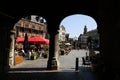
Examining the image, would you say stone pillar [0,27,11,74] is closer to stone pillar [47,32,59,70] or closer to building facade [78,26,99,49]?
stone pillar [47,32,59,70]

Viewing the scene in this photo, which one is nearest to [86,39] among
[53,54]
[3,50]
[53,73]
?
[53,54]

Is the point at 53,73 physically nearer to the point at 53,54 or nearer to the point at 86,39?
the point at 53,54

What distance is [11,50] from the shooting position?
24625 mm

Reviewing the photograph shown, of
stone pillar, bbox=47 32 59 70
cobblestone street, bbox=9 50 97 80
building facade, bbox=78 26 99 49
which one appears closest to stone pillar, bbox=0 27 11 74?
cobblestone street, bbox=9 50 97 80

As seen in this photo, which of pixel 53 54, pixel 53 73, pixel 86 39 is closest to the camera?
pixel 53 73

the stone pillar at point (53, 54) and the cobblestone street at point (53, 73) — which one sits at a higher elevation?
the stone pillar at point (53, 54)

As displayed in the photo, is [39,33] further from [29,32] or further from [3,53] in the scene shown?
[3,53]

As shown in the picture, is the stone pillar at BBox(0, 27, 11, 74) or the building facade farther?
the building facade

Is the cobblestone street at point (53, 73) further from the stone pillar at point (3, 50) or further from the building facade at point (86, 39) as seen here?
the building facade at point (86, 39)

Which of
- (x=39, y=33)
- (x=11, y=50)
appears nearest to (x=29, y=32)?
(x=39, y=33)

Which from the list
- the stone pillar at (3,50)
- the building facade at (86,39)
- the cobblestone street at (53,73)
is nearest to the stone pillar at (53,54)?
the cobblestone street at (53,73)

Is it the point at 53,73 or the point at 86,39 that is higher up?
the point at 86,39

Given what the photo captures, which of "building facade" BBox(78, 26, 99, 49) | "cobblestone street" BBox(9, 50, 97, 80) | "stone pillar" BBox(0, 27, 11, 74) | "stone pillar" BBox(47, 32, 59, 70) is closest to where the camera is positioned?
"cobblestone street" BBox(9, 50, 97, 80)

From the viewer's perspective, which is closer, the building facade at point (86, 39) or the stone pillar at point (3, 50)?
the stone pillar at point (3, 50)
